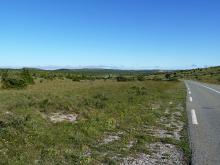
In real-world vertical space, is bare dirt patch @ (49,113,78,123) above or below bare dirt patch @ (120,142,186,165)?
below

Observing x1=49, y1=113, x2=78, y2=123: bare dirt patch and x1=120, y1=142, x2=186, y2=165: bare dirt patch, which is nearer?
x1=120, y1=142, x2=186, y2=165: bare dirt patch

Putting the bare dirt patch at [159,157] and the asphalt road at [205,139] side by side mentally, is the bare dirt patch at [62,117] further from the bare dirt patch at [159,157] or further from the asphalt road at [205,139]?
the bare dirt patch at [159,157]

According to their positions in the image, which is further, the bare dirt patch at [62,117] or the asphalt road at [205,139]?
the bare dirt patch at [62,117]

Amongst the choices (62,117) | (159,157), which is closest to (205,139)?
(159,157)

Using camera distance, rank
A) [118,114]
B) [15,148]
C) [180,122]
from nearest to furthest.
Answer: [15,148], [180,122], [118,114]

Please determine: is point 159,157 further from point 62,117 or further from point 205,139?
point 62,117

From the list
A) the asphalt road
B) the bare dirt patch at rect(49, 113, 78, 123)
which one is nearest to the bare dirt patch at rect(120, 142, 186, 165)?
the asphalt road

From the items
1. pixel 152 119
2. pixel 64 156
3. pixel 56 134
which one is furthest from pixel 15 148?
pixel 152 119

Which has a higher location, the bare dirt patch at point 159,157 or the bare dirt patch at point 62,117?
the bare dirt patch at point 159,157

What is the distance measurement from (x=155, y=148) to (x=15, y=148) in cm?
295

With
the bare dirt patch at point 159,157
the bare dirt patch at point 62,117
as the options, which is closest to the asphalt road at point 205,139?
the bare dirt patch at point 159,157

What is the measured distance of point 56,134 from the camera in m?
8.64

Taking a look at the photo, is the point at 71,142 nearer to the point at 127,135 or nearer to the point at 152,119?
the point at 127,135

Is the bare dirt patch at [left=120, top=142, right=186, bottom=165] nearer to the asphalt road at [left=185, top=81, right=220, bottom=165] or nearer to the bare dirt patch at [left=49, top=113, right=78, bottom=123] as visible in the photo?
the asphalt road at [left=185, top=81, right=220, bottom=165]
